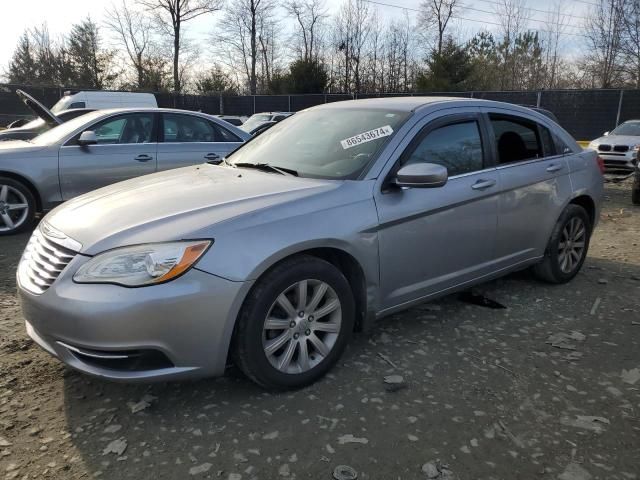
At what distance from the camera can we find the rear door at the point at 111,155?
6500mm

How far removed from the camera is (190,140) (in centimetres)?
745

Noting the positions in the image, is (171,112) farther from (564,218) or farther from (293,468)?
(293,468)

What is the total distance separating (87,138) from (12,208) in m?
1.22

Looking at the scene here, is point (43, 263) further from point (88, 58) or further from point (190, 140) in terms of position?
point (88, 58)

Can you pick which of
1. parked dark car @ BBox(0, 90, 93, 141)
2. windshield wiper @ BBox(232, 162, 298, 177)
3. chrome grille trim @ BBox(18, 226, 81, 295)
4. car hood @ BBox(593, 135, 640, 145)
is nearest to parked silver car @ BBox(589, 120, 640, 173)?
car hood @ BBox(593, 135, 640, 145)

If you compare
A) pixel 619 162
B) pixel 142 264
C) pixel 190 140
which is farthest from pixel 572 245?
pixel 619 162

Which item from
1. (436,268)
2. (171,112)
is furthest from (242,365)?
(171,112)

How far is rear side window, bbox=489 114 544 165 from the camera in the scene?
399 cm

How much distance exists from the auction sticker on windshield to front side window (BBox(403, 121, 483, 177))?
0.68ft

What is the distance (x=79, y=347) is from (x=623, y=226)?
7.32 m

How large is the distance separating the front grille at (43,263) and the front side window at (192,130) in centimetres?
458

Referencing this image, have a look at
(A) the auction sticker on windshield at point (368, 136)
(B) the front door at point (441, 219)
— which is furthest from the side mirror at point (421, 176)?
(A) the auction sticker on windshield at point (368, 136)

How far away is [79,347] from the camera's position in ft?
8.11

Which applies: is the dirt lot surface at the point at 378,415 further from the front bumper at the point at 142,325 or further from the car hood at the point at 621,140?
the car hood at the point at 621,140
